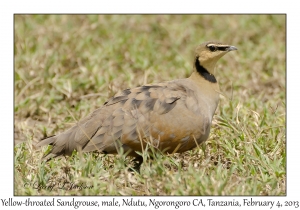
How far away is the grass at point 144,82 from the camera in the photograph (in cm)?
514

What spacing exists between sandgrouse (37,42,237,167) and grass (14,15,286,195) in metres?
0.17

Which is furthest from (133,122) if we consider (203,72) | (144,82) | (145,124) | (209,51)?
(144,82)

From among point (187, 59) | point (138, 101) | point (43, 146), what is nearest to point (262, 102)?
point (187, 59)

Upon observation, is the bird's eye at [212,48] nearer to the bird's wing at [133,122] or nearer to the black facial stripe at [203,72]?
the black facial stripe at [203,72]

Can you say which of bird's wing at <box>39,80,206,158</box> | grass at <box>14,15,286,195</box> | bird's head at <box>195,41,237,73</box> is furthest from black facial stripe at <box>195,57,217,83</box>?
bird's wing at <box>39,80,206,158</box>

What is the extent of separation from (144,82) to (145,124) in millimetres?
2372

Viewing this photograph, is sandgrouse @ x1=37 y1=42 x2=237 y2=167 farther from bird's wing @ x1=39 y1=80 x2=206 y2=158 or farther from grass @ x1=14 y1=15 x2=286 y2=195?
grass @ x1=14 y1=15 x2=286 y2=195

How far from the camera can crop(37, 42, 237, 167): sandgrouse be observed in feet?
18.1

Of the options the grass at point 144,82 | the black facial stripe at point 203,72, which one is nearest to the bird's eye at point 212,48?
the black facial stripe at point 203,72

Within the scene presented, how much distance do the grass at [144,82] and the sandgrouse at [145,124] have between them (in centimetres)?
17

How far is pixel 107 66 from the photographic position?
874 cm

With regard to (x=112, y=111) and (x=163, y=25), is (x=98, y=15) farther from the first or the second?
(x=112, y=111)

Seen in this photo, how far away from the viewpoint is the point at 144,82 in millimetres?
7855

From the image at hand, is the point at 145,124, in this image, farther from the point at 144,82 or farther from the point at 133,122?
the point at 144,82
